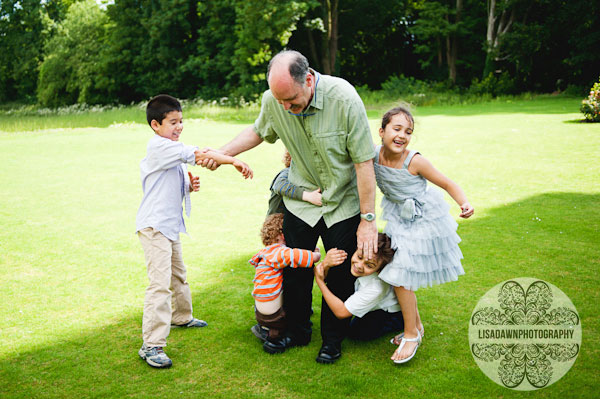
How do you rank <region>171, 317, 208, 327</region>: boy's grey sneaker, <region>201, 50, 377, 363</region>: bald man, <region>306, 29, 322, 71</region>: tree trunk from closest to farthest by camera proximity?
1. <region>201, 50, 377, 363</region>: bald man
2. <region>171, 317, 208, 327</region>: boy's grey sneaker
3. <region>306, 29, 322, 71</region>: tree trunk

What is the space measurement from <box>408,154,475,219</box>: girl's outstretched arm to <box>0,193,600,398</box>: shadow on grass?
1.13 meters

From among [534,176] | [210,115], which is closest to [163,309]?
[534,176]

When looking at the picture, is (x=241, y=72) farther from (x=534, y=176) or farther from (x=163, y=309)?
(x=163, y=309)

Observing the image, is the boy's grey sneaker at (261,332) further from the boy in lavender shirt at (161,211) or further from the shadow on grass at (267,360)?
the boy in lavender shirt at (161,211)

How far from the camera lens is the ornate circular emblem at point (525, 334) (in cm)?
327

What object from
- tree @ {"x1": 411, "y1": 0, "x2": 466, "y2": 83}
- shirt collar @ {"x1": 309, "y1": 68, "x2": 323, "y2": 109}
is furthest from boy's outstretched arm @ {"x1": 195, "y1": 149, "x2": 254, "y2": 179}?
tree @ {"x1": 411, "y1": 0, "x2": 466, "y2": 83}

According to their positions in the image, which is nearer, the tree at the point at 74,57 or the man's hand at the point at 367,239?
the man's hand at the point at 367,239

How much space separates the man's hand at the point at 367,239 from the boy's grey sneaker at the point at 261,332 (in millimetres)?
1122

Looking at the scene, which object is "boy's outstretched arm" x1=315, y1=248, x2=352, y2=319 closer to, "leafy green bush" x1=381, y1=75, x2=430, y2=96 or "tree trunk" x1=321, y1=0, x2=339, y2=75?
"leafy green bush" x1=381, y1=75, x2=430, y2=96

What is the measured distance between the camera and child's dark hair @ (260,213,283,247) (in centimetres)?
384

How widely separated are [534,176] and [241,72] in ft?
82.3

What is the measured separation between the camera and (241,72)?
31.5 m

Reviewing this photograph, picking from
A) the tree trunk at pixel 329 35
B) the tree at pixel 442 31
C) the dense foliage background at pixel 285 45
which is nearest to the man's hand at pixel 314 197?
the dense foliage background at pixel 285 45

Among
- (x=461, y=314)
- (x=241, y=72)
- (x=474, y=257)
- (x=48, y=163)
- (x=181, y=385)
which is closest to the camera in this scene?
(x=181, y=385)
